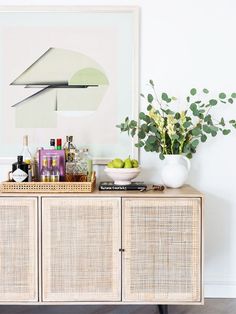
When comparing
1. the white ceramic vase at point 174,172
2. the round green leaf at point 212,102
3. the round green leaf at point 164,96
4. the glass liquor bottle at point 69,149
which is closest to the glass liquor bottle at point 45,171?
the glass liquor bottle at point 69,149

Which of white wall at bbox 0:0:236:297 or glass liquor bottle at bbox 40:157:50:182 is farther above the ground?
white wall at bbox 0:0:236:297

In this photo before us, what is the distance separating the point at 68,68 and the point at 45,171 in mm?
695

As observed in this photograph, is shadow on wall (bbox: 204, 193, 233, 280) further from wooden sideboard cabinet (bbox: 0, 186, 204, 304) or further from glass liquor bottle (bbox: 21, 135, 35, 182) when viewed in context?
glass liquor bottle (bbox: 21, 135, 35, 182)

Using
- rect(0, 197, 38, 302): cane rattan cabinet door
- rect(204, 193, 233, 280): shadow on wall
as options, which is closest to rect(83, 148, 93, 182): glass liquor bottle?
rect(0, 197, 38, 302): cane rattan cabinet door

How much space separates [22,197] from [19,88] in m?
0.79

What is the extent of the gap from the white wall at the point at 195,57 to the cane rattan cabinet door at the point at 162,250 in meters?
0.52

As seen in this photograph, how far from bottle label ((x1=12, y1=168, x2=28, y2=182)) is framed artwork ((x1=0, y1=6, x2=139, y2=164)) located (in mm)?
408

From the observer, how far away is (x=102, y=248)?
2.35 meters

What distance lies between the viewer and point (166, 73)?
110 inches

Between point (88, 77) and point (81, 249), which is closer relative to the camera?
point (81, 249)

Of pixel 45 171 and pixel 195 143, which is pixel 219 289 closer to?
pixel 195 143

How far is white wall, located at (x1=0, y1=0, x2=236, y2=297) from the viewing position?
2789mm

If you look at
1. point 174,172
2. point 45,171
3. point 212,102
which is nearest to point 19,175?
point 45,171

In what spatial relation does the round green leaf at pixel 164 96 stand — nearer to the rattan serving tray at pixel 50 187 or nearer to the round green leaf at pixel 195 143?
the round green leaf at pixel 195 143
